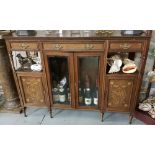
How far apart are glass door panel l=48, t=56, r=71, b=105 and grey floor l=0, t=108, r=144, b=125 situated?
0.23m

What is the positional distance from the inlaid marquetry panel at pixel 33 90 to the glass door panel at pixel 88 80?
0.48 meters

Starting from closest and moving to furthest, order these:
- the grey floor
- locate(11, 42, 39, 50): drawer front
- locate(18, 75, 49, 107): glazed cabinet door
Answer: locate(11, 42, 39, 50): drawer front
locate(18, 75, 49, 107): glazed cabinet door
the grey floor

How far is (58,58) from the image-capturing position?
2.00m

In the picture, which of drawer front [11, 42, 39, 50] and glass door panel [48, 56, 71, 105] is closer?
drawer front [11, 42, 39, 50]

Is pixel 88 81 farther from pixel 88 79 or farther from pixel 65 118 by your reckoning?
pixel 65 118

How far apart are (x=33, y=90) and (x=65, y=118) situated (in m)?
0.56

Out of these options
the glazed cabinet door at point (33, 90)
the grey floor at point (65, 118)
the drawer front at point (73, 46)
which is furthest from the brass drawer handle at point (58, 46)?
the grey floor at point (65, 118)

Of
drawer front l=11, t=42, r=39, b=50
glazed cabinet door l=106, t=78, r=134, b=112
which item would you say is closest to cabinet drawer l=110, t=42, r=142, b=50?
glazed cabinet door l=106, t=78, r=134, b=112

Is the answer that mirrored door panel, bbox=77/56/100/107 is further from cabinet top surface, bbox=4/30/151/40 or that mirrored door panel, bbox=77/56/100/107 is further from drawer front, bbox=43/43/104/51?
cabinet top surface, bbox=4/30/151/40

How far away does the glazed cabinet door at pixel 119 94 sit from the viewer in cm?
196

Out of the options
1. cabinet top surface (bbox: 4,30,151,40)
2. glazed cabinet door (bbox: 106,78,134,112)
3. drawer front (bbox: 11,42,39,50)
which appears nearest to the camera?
cabinet top surface (bbox: 4,30,151,40)

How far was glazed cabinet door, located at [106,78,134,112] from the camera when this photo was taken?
196 centimetres

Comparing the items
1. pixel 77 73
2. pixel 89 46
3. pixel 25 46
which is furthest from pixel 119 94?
pixel 25 46
